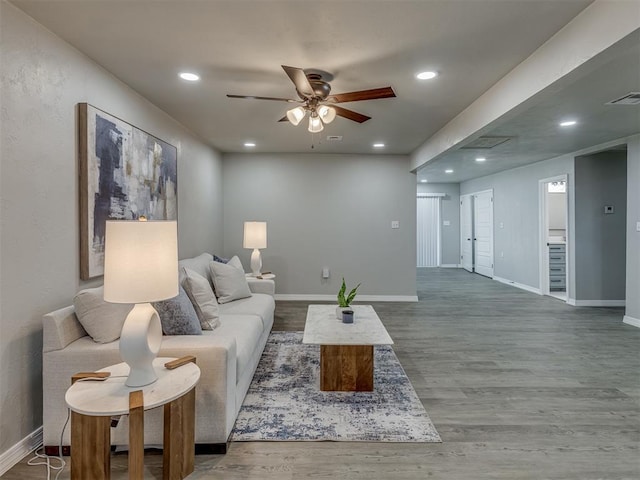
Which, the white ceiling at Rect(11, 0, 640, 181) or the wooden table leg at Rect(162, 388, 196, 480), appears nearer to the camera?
the wooden table leg at Rect(162, 388, 196, 480)

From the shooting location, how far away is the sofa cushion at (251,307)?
3.21m

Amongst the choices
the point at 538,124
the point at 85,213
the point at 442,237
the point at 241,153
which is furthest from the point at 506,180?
the point at 85,213

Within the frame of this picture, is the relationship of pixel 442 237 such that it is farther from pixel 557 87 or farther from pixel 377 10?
pixel 377 10

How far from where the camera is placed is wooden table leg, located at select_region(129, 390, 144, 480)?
1.41 metres

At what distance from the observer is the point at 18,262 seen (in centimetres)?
189

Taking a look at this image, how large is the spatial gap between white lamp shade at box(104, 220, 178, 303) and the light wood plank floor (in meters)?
1.00

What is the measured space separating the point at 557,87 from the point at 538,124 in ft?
6.65

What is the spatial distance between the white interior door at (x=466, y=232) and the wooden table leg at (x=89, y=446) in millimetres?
8943

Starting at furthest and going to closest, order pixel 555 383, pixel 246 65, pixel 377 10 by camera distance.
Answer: pixel 555 383
pixel 246 65
pixel 377 10

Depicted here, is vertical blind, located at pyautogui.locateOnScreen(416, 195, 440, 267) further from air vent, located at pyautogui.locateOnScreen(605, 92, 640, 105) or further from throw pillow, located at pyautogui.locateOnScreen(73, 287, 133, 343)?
throw pillow, located at pyautogui.locateOnScreen(73, 287, 133, 343)

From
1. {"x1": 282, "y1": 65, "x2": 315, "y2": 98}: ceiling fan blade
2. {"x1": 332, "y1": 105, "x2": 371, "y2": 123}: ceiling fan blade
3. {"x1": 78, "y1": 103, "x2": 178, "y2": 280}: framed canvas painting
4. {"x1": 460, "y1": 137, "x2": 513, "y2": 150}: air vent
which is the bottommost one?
{"x1": 78, "y1": 103, "x2": 178, "y2": 280}: framed canvas painting

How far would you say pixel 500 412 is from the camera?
2367 mm

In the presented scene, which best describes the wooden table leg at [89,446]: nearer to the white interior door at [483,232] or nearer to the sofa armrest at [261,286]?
the sofa armrest at [261,286]

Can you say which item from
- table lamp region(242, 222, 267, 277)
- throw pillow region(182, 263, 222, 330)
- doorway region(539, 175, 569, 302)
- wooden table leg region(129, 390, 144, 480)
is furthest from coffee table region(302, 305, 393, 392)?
doorway region(539, 175, 569, 302)
